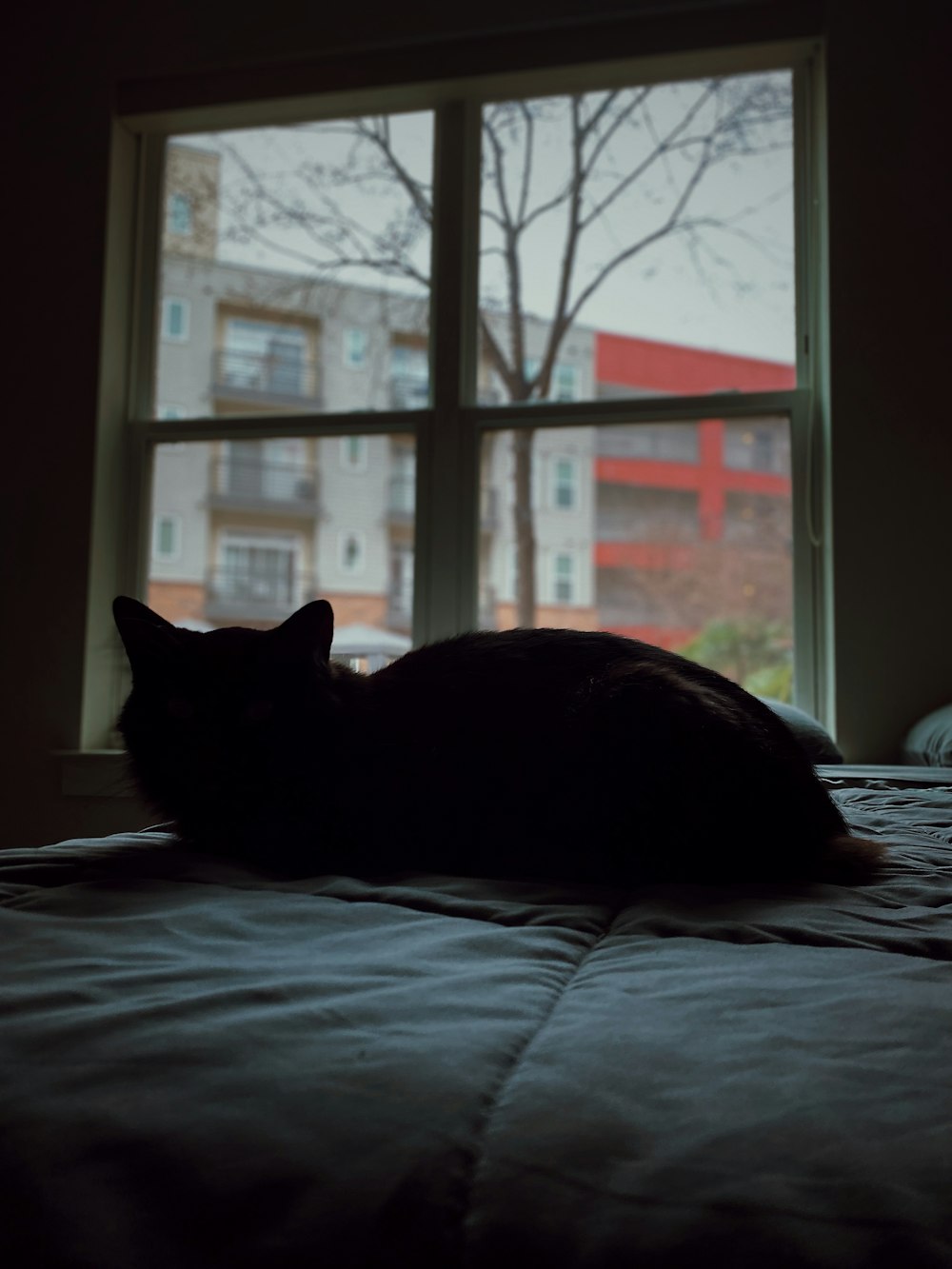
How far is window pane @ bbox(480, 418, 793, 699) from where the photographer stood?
3037 mm

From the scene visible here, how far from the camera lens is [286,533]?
11.2 ft

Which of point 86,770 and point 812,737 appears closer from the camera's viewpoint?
point 812,737

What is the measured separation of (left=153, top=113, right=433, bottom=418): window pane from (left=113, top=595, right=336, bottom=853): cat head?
237 centimetres

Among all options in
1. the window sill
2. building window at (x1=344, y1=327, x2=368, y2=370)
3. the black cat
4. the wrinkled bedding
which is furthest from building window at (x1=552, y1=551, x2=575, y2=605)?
the wrinkled bedding

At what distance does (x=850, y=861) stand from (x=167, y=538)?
9.67 ft

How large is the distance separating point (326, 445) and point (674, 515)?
119 centimetres

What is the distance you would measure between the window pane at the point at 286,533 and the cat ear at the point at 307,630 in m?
2.14

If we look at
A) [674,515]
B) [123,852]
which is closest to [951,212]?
[674,515]

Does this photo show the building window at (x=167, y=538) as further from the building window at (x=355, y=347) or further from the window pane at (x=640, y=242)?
the window pane at (x=640, y=242)

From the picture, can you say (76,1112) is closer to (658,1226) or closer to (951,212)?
(658,1226)

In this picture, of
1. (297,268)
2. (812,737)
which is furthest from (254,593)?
(812,737)

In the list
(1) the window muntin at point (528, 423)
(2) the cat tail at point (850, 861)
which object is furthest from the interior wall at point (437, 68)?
(2) the cat tail at point (850, 861)

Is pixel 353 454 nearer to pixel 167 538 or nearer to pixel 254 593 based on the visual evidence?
pixel 254 593

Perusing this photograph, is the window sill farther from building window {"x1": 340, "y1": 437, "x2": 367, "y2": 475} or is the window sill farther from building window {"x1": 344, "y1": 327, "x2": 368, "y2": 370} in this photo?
building window {"x1": 344, "y1": 327, "x2": 368, "y2": 370}
